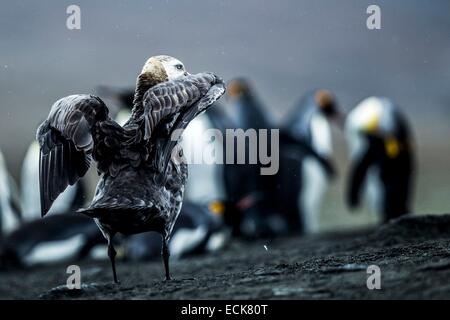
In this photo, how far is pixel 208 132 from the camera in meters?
10.3

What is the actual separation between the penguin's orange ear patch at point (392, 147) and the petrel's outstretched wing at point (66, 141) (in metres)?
6.58

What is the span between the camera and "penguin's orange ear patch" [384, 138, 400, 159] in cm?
1097

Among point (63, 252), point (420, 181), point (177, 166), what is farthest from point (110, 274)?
point (420, 181)

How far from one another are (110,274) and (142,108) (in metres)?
2.64

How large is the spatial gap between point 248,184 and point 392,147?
5.97ft

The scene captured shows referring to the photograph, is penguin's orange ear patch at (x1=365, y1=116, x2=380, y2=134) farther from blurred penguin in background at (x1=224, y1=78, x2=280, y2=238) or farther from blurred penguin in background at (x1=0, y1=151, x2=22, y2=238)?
blurred penguin in background at (x1=0, y1=151, x2=22, y2=238)

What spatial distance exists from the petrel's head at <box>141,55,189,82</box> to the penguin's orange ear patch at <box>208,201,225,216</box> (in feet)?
15.4

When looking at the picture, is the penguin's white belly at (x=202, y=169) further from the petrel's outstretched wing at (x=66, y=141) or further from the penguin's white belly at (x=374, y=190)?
the petrel's outstretched wing at (x=66, y=141)

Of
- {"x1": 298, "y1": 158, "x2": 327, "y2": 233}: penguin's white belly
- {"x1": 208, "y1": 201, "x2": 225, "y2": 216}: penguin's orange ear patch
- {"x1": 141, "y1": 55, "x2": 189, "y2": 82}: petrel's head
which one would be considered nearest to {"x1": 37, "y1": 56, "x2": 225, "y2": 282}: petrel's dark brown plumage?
{"x1": 141, "y1": 55, "x2": 189, "y2": 82}: petrel's head

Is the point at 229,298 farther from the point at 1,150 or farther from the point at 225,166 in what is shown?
the point at 1,150

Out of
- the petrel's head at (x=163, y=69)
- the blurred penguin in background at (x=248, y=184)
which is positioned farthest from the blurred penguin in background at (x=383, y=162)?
the petrel's head at (x=163, y=69)

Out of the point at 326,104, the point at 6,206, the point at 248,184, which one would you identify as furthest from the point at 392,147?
the point at 6,206

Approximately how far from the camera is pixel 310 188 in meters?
11.6

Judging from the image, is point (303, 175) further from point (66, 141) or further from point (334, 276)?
point (334, 276)
